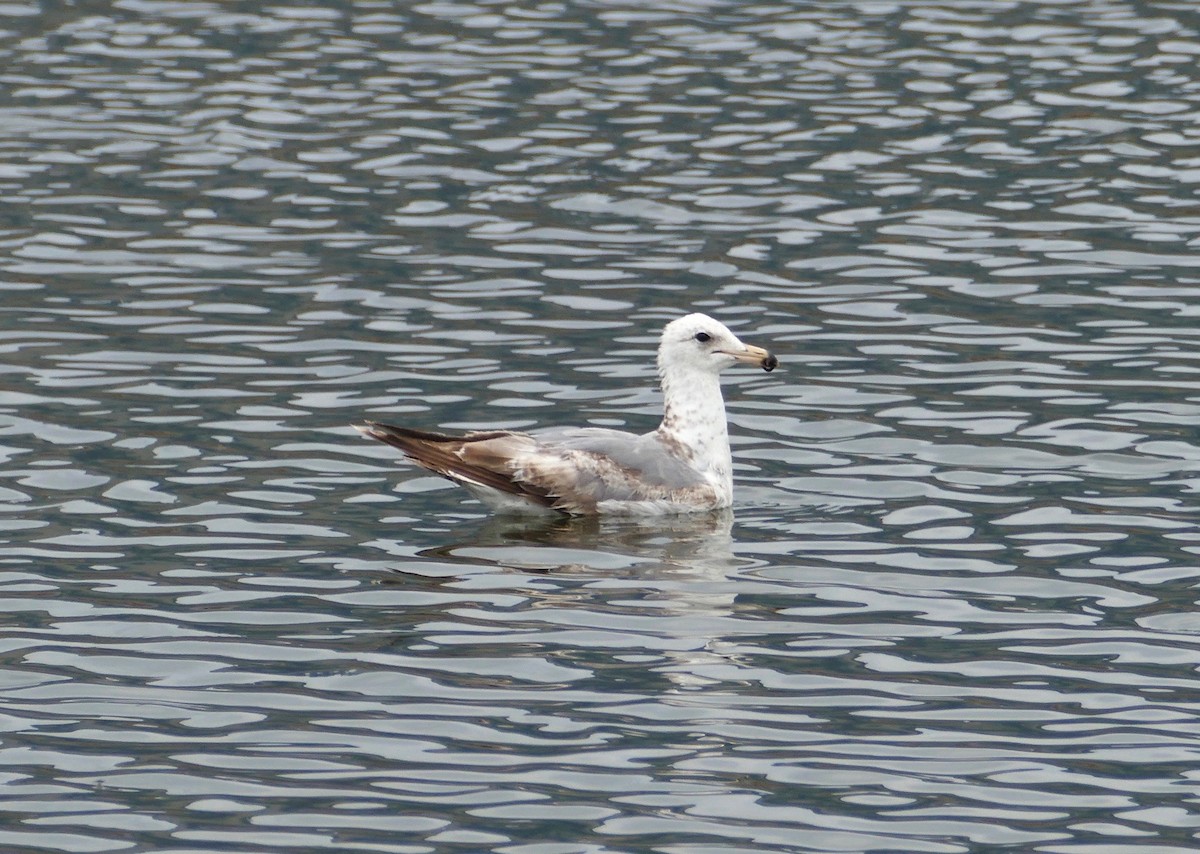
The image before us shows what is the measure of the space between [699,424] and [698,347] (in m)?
0.56

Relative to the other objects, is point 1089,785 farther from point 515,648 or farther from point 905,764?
point 515,648

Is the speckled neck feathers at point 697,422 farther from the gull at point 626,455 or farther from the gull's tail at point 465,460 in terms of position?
the gull's tail at point 465,460

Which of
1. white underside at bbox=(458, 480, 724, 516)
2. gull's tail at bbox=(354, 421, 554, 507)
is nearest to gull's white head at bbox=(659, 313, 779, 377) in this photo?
white underside at bbox=(458, 480, 724, 516)

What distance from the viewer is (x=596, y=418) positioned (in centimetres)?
1527

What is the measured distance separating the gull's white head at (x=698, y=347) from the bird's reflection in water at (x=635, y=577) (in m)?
1.12

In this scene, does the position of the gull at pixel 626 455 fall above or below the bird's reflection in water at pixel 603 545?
above

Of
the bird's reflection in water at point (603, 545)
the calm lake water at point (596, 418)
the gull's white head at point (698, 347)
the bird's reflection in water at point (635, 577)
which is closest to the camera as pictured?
→ the calm lake water at point (596, 418)

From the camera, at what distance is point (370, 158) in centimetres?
2216

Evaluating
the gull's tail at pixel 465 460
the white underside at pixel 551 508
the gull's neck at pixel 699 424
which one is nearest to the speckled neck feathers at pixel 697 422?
the gull's neck at pixel 699 424

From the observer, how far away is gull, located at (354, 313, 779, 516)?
13.0m

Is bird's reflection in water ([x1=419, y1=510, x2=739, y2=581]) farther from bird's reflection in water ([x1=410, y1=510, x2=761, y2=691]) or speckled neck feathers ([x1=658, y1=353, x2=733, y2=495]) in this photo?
speckled neck feathers ([x1=658, y1=353, x2=733, y2=495])

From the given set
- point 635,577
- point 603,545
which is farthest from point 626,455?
point 635,577

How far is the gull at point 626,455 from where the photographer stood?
1304 cm

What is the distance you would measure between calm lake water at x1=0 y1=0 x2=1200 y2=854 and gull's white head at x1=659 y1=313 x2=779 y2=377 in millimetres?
866
